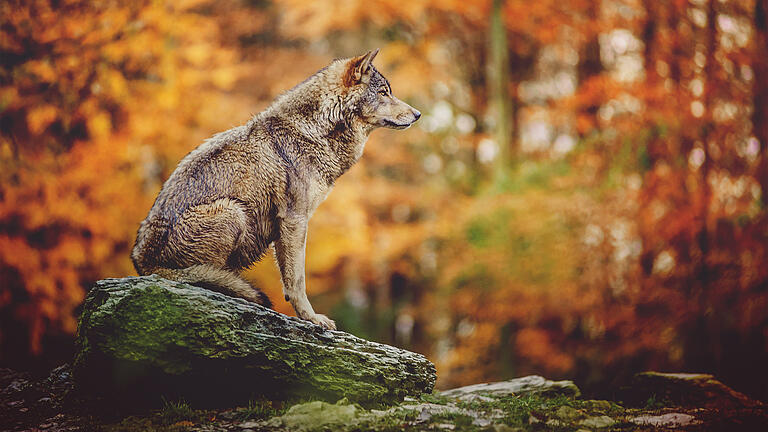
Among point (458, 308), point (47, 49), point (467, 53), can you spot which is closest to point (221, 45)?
point (467, 53)

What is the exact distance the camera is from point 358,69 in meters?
5.30

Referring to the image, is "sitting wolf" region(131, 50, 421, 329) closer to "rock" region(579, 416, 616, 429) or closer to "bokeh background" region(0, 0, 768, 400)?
"rock" region(579, 416, 616, 429)

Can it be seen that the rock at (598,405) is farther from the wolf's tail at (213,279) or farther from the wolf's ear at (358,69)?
the wolf's ear at (358,69)

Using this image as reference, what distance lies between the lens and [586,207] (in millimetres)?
10875

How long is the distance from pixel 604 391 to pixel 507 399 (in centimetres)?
197

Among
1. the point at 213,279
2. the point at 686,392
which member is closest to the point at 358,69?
the point at 213,279

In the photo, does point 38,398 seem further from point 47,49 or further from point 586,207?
point 586,207

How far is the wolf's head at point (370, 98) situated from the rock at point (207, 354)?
1.78 metres

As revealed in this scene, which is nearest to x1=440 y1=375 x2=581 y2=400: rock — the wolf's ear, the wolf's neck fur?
the wolf's neck fur

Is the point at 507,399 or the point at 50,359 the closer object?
the point at 507,399

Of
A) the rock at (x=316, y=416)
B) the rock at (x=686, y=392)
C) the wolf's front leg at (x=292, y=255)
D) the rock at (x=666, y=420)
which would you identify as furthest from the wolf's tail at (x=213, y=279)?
the rock at (x=686, y=392)

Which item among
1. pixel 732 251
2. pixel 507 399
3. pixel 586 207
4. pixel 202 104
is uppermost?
pixel 202 104

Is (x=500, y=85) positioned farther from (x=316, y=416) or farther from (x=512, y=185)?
(x=316, y=416)

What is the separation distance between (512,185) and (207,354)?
312 inches
